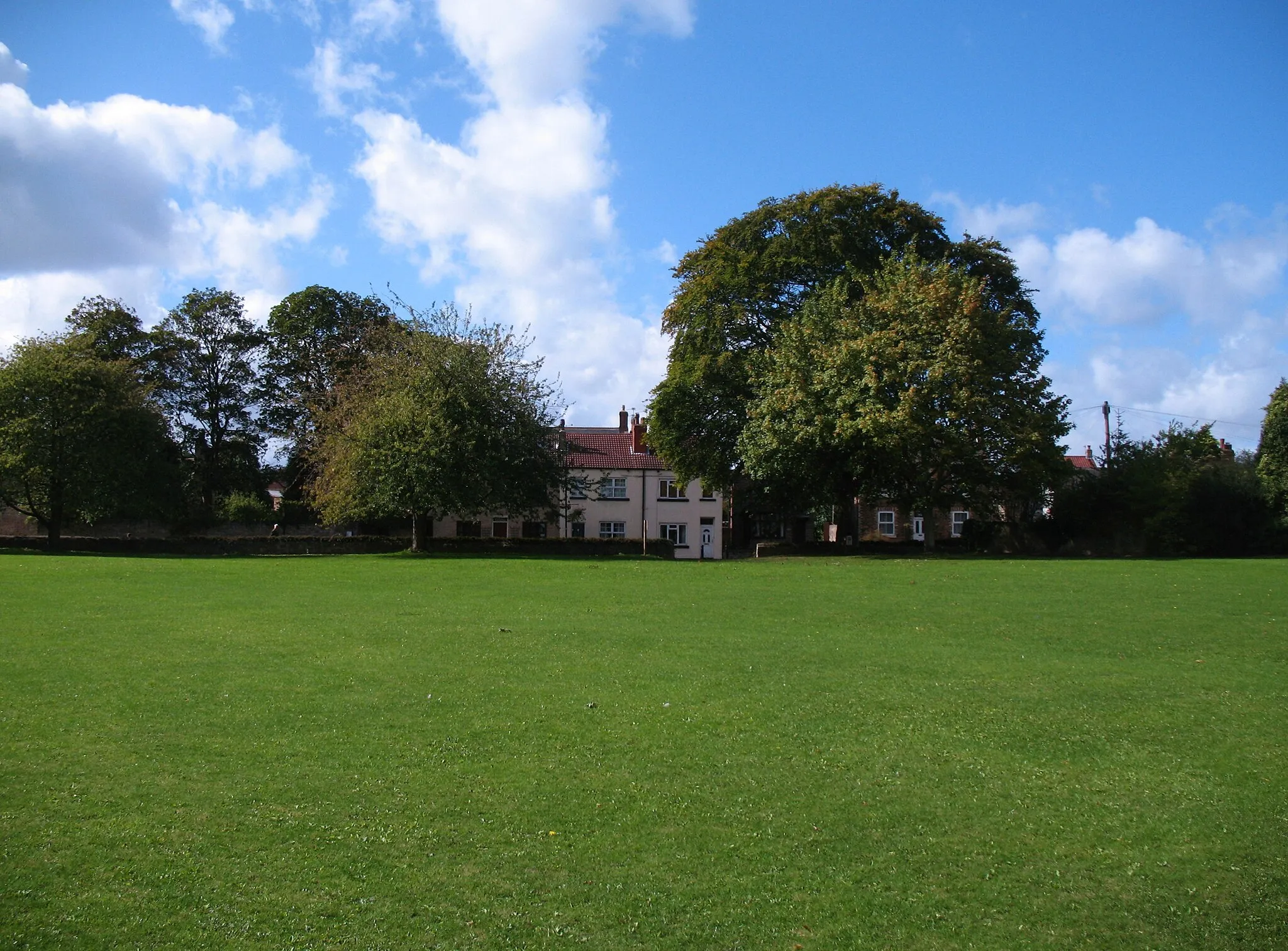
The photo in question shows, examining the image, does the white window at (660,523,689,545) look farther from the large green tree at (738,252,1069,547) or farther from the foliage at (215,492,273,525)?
the foliage at (215,492,273,525)

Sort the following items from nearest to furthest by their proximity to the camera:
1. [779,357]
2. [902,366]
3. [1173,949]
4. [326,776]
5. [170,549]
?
[1173,949] → [326,776] → [902,366] → [779,357] → [170,549]

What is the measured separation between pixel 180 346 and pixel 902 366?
49.3m

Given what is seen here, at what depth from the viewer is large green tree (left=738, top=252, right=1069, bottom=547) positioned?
138 ft

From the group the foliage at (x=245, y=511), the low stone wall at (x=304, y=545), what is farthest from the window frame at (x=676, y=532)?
the foliage at (x=245, y=511)

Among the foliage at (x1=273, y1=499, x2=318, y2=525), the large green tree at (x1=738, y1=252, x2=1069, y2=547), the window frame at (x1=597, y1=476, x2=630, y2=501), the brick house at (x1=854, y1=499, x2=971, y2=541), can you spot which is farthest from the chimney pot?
the foliage at (x1=273, y1=499, x2=318, y2=525)

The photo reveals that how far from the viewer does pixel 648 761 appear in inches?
389

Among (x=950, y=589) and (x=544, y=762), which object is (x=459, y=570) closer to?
(x=950, y=589)

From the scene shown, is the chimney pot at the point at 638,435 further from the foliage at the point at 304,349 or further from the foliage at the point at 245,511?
the foliage at the point at 245,511

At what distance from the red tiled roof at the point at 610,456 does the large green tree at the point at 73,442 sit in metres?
26.8

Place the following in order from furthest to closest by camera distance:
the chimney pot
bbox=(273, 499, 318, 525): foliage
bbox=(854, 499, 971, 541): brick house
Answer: bbox=(854, 499, 971, 541): brick house → the chimney pot → bbox=(273, 499, 318, 525): foliage

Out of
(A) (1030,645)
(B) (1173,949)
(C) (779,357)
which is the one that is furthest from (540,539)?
(B) (1173,949)

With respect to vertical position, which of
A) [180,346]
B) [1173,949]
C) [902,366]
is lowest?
[1173,949]

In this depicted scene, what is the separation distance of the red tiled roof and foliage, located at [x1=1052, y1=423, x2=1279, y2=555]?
27544 mm

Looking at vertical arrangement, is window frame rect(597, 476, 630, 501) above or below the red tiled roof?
below
